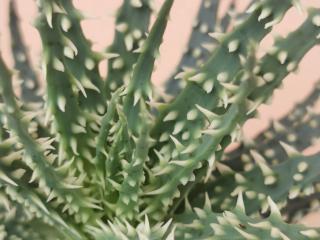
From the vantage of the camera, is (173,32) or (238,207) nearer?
(238,207)

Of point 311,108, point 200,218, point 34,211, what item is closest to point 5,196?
point 34,211

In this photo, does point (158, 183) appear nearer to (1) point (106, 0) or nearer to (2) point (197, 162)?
(2) point (197, 162)

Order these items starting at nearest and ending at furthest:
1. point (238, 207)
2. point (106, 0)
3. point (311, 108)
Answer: point (238, 207) → point (311, 108) → point (106, 0)

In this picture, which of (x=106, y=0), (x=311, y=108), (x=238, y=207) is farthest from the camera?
(x=106, y=0)

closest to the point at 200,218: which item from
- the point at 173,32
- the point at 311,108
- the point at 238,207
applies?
the point at 238,207

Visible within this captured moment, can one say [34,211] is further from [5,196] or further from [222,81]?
[222,81]

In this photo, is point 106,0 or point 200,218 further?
point 106,0
